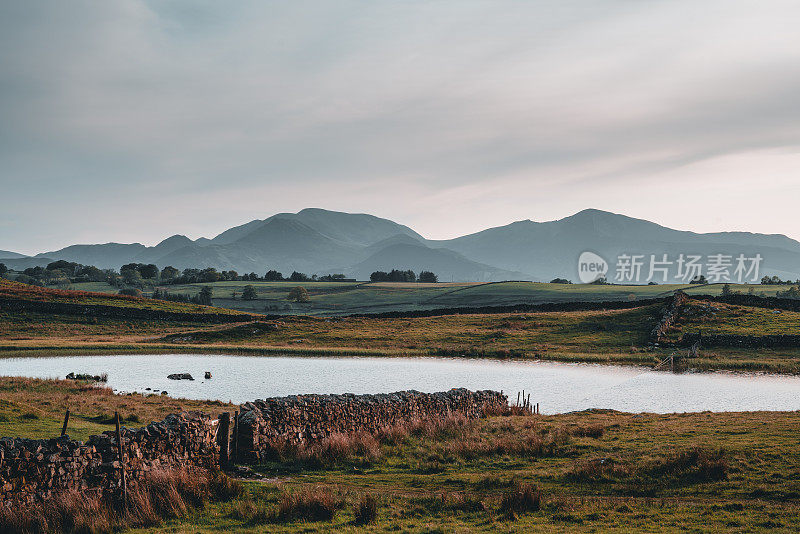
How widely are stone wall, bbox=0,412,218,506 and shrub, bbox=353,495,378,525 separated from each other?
18.1ft

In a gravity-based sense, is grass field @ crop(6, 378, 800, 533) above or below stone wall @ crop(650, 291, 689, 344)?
below

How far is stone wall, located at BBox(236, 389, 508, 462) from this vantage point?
59.9ft

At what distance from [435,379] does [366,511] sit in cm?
2953

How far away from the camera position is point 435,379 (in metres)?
41.3

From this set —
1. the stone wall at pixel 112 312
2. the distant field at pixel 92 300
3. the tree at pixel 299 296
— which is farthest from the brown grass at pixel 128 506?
the tree at pixel 299 296

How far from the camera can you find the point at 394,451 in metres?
19.1

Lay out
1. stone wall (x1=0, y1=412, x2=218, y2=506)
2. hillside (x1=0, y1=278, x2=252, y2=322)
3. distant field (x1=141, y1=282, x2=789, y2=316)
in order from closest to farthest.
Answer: stone wall (x1=0, y1=412, x2=218, y2=506) < hillside (x1=0, y1=278, x2=252, y2=322) < distant field (x1=141, y1=282, x2=789, y2=316)

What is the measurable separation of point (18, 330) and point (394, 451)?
69.1 metres

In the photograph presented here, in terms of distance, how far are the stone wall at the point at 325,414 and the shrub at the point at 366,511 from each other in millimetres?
6758

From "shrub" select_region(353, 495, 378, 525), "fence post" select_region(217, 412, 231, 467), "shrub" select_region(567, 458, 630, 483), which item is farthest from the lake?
"shrub" select_region(353, 495, 378, 525)

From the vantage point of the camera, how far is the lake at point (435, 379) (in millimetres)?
32781

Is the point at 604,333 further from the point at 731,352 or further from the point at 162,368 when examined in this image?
the point at 162,368

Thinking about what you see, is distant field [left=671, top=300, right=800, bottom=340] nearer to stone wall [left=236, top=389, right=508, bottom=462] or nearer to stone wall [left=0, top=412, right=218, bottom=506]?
stone wall [left=236, top=389, right=508, bottom=462]

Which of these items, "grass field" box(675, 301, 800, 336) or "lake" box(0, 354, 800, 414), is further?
"grass field" box(675, 301, 800, 336)
